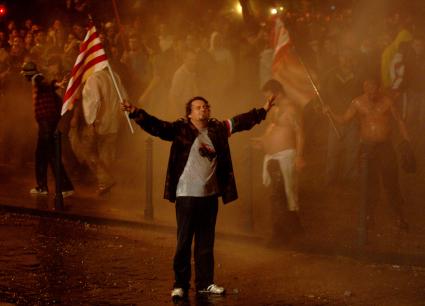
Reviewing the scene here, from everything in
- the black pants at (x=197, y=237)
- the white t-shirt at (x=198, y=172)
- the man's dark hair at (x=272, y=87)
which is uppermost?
the man's dark hair at (x=272, y=87)

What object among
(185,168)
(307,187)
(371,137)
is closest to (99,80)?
(307,187)

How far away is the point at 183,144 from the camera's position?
7.90 metres

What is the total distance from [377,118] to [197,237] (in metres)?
3.86

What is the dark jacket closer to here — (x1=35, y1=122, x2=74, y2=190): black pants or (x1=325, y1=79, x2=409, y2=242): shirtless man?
(x1=325, y1=79, x2=409, y2=242): shirtless man

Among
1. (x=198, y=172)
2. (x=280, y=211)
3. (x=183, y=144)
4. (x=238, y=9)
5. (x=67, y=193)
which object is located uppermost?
(x=238, y=9)

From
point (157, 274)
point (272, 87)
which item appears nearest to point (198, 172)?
point (157, 274)

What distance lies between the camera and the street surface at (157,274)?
26.2ft

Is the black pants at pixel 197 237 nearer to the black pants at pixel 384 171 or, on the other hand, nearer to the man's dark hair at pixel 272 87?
the man's dark hair at pixel 272 87

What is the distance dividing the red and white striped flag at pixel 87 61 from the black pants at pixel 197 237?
4.44 m

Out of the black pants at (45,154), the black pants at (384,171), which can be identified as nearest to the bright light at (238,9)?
the black pants at (45,154)

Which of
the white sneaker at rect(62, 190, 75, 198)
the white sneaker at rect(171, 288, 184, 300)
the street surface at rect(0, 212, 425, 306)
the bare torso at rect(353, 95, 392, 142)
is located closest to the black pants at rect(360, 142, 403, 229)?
the bare torso at rect(353, 95, 392, 142)

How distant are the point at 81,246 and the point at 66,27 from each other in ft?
36.6

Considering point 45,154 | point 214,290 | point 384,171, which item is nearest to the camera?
point 214,290

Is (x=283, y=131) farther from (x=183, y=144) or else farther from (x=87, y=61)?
(x=87, y=61)
